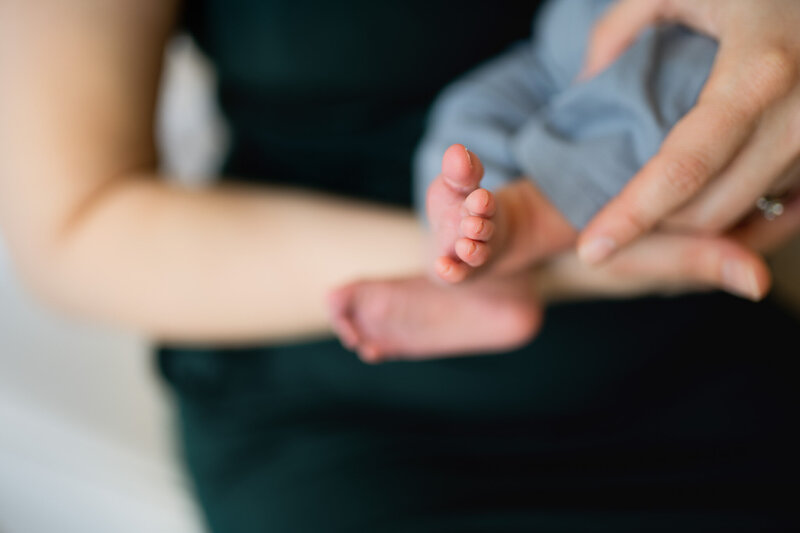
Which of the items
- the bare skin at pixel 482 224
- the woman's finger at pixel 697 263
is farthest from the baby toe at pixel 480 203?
the woman's finger at pixel 697 263

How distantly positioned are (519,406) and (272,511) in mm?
237

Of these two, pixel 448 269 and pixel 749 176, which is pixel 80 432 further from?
pixel 749 176

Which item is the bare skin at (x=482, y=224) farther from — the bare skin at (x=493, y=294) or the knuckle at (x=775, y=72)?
the knuckle at (x=775, y=72)

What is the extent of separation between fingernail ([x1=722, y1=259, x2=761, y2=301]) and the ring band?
8 centimetres

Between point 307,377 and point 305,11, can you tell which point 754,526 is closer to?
point 307,377

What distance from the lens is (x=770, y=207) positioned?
1.63 ft

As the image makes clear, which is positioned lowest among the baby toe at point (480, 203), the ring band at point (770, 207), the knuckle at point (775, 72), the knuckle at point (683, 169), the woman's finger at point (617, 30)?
the baby toe at point (480, 203)

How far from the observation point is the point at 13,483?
0.80 m

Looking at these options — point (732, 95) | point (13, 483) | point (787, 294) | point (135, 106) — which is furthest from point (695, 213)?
point (13, 483)

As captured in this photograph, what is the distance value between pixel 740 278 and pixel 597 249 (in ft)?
0.40

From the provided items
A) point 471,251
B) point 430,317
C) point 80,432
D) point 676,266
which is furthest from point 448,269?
point 80,432

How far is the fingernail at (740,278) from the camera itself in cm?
43

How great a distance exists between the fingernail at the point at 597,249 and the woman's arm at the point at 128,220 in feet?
0.60

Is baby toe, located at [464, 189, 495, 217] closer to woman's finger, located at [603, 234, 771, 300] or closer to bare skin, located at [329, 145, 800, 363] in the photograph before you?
bare skin, located at [329, 145, 800, 363]
